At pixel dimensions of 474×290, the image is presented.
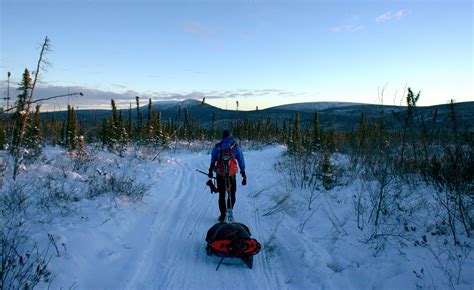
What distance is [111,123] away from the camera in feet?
106

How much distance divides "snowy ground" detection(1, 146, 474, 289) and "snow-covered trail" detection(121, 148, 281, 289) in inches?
0.6

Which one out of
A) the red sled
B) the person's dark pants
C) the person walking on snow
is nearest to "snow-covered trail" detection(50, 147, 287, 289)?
the red sled

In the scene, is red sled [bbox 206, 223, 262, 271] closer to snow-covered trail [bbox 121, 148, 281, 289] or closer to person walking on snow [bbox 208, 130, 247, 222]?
snow-covered trail [bbox 121, 148, 281, 289]

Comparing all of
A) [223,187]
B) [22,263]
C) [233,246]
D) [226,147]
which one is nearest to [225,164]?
[226,147]

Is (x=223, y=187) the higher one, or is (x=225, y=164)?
(x=225, y=164)

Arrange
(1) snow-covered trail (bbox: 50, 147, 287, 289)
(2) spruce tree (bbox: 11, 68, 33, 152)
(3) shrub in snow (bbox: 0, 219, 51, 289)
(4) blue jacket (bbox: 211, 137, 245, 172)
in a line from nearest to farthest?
(3) shrub in snow (bbox: 0, 219, 51, 289) → (1) snow-covered trail (bbox: 50, 147, 287, 289) → (4) blue jacket (bbox: 211, 137, 245, 172) → (2) spruce tree (bbox: 11, 68, 33, 152)

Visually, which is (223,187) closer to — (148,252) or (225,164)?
(225,164)

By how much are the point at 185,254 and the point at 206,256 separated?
369 mm

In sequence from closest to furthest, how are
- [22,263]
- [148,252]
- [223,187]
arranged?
1. [22,263]
2. [148,252]
3. [223,187]

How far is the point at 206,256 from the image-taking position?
211 inches

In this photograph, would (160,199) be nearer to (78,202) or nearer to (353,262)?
(78,202)

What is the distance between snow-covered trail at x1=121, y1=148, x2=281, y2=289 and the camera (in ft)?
14.6

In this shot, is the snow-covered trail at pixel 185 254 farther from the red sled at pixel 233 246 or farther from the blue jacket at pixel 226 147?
the blue jacket at pixel 226 147

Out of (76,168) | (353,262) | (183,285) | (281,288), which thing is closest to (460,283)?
(353,262)
